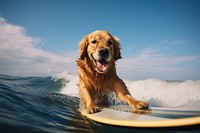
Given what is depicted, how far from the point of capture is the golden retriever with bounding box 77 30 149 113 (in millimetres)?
4857

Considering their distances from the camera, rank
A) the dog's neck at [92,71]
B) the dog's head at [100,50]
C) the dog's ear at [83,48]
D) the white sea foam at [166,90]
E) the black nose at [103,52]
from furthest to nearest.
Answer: the white sea foam at [166,90], the dog's ear at [83,48], the dog's neck at [92,71], the dog's head at [100,50], the black nose at [103,52]

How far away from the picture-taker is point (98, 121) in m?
3.52

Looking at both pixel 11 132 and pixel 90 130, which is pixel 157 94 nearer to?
pixel 90 130

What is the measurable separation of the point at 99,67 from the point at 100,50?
0.43 m

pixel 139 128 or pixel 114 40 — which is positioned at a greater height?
pixel 114 40

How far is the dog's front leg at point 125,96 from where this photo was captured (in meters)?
4.16

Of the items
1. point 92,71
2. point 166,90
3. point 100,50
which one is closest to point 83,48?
point 92,71

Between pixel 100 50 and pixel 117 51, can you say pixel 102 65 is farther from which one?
pixel 117 51

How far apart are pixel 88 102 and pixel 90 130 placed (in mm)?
1395

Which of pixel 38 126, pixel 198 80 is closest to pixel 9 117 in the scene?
pixel 38 126

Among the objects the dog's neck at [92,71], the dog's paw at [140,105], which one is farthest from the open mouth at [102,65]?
the dog's paw at [140,105]

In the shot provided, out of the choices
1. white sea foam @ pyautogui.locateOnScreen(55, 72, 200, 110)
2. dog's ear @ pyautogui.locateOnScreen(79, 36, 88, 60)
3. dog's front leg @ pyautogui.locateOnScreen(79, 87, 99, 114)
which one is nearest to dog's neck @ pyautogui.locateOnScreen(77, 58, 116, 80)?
dog's ear @ pyautogui.locateOnScreen(79, 36, 88, 60)

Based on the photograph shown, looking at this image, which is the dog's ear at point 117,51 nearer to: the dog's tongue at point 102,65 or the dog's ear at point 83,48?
the dog's tongue at point 102,65

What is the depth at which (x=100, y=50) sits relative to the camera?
15.5 feet
